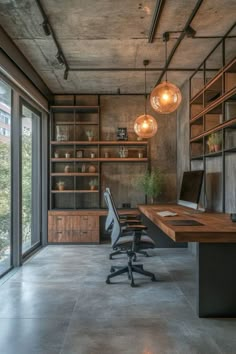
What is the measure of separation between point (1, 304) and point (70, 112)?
434cm

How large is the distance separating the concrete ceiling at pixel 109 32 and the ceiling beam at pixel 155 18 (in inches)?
1.7

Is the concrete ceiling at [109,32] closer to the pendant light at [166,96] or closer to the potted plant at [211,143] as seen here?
the pendant light at [166,96]

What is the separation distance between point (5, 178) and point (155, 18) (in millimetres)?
2637

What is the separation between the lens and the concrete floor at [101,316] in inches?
90.8

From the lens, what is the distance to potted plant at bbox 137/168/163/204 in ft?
20.1

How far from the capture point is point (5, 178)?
404 cm

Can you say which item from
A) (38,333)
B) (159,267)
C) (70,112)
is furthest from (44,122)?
(38,333)

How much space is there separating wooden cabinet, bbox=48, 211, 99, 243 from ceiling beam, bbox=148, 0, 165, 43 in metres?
3.41

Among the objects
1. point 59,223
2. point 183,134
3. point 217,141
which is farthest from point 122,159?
point 217,141

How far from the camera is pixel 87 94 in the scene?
21.2 feet

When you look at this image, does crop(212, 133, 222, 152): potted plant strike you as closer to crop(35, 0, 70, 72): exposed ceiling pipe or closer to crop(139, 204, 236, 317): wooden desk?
crop(139, 204, 236, 317): wooden desk

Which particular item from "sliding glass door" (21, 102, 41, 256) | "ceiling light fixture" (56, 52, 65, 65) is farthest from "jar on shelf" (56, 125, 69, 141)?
"ceiling light fixture" (56, 52, 65, 65)

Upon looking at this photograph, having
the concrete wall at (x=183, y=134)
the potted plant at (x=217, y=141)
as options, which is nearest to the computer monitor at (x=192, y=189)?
the potted plant at (x=217, y=141)

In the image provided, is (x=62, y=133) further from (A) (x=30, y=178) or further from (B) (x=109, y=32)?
(B) (x=109, y=32)
